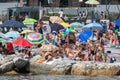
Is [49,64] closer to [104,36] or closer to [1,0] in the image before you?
[104,36]

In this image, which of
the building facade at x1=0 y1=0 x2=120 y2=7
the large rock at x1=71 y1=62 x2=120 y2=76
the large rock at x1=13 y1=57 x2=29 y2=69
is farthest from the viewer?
the building facade at x1=0 y1=0 x2=120 y2=7

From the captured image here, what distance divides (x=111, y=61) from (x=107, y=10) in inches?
1077

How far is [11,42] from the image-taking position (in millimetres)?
28203

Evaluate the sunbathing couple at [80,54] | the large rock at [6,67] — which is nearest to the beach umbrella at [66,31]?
the sunbathing couple at [80,54]

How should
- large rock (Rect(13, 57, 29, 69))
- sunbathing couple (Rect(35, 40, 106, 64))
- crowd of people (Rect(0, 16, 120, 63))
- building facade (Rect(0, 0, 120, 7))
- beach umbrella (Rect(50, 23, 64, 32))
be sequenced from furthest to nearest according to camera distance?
building facade (Rect(0, 0, 120, 7))
beach umbrella (Rect(50, 23, 64, 32))
crowd of people (Rect(0, 16, 120, 63))
sunbathing couple (Rect(35, 40, 106, 64))
large rock (Rect(13, 57, 29, 69))

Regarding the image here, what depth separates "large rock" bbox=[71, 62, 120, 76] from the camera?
23594mm

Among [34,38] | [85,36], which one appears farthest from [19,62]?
[85,36]

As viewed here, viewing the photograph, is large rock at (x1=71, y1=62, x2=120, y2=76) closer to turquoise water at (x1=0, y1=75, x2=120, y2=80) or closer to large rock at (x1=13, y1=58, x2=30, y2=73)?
turquoise water at (x1=0, y1=75, x2=120, y2=80)

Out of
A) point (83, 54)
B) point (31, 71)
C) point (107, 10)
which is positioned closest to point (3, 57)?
point (31, 71)

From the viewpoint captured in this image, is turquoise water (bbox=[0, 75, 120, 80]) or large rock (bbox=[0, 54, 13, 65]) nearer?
turquoise water (bbox=[0, 75, 120, 80])

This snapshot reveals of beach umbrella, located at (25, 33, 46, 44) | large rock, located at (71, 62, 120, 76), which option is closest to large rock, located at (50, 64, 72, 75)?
large rock, located at (71, 62, 120, 76)

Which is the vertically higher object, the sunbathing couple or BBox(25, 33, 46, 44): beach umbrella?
BBox(25, 33, 46, 44): beach umbrella

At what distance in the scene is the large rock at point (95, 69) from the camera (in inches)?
929

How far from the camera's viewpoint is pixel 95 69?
2383 cm
